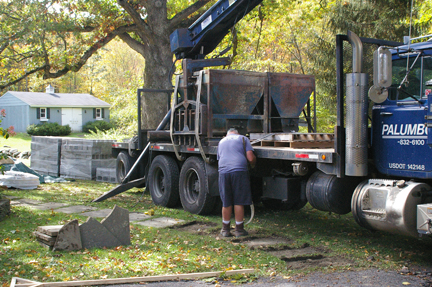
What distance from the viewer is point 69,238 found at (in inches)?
247

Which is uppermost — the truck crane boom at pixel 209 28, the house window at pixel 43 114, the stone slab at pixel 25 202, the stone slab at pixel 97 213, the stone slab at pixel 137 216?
the truck crane boom at pixel 209 28

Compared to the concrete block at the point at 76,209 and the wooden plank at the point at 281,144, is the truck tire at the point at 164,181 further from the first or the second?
the wooden plank at the point at 281,144

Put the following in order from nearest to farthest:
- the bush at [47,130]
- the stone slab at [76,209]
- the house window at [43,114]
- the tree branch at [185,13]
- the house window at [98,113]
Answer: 1. the stone slab at [76,209]
2. the tree branch at [185,13]
3. the bush at [47,130]
4. the house window at [43,114]
5. the house window at [98,113]

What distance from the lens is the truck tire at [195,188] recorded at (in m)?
9.18

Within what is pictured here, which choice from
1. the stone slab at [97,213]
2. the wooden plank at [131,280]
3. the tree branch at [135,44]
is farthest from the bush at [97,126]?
the wooden plank at [131,280]

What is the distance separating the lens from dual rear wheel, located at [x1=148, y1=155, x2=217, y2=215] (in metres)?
9.24

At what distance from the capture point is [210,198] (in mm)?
9180

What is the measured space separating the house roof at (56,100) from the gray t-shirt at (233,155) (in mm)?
38023

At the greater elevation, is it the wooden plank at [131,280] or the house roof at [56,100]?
the house roof at [56,100]

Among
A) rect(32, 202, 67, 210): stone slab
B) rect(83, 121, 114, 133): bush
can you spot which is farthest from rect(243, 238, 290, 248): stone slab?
rect(83, 121, 114, 133): bush

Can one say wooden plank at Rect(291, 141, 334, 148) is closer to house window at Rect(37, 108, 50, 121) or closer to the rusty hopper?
the rusty hopper

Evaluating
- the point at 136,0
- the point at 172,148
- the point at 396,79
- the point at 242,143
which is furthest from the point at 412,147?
the point at 136,0

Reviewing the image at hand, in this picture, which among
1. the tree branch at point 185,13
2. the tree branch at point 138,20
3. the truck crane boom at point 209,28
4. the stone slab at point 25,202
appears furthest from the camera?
the tree branch at point 185,13

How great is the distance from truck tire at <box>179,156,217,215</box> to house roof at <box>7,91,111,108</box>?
35993 mm
